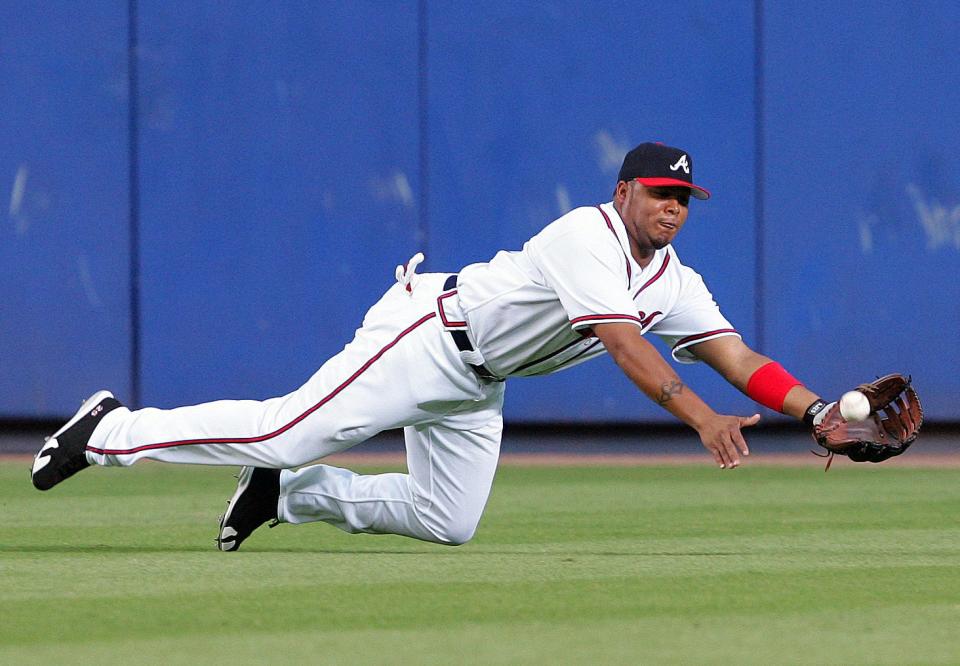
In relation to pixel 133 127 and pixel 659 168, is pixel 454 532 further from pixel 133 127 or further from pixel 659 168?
pixel 133 127

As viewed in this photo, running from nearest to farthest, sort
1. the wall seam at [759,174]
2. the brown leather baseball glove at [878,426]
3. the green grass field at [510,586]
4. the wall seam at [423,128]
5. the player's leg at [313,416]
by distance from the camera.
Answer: the green grass field at [510,586] → the brown leather baseball glove at [878,426] → the player's leg at [313,416] → the wall seam at [759,174] → the wall seam at [423,128]

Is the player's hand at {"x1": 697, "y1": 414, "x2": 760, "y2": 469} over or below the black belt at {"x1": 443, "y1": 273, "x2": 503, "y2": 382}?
below

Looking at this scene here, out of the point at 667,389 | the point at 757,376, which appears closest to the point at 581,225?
the point at 667,389

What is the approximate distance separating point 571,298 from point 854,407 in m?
0.94

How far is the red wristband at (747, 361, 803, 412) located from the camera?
5.58 m

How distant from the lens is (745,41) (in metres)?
10.9

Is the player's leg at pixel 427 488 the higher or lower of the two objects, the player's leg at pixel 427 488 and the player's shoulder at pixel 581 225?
the lower

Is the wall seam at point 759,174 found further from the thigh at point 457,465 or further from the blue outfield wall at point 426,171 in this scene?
the thigh at point 457,465

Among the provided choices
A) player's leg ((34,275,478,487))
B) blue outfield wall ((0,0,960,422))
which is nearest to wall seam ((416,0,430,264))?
blue outfield wall ((0,0,960,422))

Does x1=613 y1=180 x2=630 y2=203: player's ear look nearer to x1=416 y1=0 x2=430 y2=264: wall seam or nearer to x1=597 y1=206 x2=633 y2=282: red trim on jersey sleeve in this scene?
x1=597 y1=206 x2=633 y2=282: red trim on jersey sleeve

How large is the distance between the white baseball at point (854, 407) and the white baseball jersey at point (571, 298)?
63cm

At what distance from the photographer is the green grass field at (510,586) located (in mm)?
3916

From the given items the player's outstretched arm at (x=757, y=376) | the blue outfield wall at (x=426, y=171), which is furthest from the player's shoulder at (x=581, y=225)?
the blue outfield wall at (x=426, y=171)

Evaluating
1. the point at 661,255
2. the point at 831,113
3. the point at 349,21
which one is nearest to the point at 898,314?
the point at 831,113
